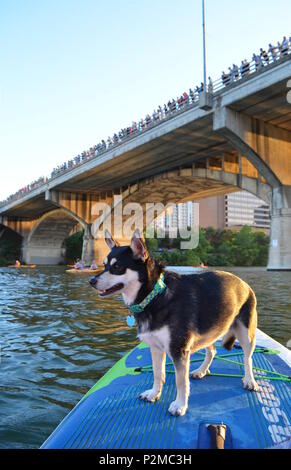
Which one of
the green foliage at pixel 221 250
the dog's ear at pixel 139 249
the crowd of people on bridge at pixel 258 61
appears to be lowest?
the green foliage at pixel 221 250

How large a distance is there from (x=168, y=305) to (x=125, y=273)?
0.46 metres

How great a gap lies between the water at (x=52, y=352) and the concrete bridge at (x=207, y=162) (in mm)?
14449

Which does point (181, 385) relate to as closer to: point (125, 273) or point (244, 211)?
point (125, 273)

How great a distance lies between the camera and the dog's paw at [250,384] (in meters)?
3.41

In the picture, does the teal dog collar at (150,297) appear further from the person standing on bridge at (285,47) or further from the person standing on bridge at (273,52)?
the person standing on bridge at (273,52)

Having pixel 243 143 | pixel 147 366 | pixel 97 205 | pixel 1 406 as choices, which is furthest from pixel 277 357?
pixel 97 205

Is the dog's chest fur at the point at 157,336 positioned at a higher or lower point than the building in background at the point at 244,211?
lower

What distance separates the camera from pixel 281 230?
1032 inches

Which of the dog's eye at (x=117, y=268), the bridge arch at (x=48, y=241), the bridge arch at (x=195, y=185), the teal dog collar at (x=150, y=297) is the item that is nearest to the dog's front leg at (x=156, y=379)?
the teal dog collar at (x=150, y=297)

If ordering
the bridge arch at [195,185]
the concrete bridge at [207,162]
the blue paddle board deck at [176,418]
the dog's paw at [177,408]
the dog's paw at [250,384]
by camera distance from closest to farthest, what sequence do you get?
the blue paddle board deck at [176,418] → the dog's paw at [177,408] → the dog's paw at [250,384] → the concrete bridge at [207,162] → the bridge arch at [195,185]

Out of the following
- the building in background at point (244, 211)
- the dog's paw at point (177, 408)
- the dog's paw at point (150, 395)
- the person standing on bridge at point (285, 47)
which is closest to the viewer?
the dog's paw at point (177, 408)

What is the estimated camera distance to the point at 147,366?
164 inches

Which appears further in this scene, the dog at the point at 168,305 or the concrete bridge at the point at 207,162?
the concrete bridge at the point at 207,162

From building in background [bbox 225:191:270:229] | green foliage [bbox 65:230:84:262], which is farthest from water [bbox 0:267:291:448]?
building in background [bbox 225:191:270:229]
